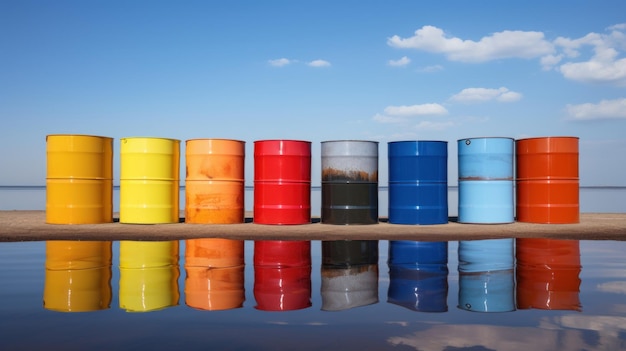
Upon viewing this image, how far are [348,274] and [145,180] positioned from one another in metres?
7.36

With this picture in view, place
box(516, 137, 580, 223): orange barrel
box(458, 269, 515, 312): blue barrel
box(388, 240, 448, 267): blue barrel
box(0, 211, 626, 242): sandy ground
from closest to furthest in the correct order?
box(458, 269, 515, 312): blue barrel → box(388, 240, 448, 267): blue barrel → box(0, 211, 626, 242): sandy ground → box(516, 137, 580, 223): orange barrel

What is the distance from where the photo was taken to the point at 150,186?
12.8 meters

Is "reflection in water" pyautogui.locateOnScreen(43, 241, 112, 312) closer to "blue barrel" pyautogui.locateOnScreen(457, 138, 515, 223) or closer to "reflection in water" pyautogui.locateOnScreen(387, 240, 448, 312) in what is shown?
"reflection in water" pyautogui.locateOnScreen(387, 240, 448, 312)

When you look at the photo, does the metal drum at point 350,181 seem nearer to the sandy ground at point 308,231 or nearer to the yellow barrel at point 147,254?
the sandy ground at point 308,231

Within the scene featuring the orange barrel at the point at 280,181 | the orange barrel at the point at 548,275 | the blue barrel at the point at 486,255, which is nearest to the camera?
the orange barrel at the point at 548,275

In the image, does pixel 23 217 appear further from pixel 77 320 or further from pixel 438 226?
pixel 77 320

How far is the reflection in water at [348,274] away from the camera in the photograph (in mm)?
5250

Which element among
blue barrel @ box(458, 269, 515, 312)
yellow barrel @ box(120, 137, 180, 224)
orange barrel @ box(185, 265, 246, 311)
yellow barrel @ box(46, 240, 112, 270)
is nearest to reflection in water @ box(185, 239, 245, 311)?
orange barrel @ box(185, 265, 246, 311)

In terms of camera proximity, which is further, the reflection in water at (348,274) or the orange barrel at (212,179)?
the orange barrel at (212,179)

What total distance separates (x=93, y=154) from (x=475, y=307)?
10245mm

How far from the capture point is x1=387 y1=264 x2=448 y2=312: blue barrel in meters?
5.07

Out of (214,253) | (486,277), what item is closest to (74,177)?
(214,253)

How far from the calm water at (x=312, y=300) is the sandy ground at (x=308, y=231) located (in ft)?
5.91

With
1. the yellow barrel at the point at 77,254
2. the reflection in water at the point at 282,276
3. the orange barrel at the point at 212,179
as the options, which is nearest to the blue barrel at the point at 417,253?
the reflection in water at the point at 282,276
